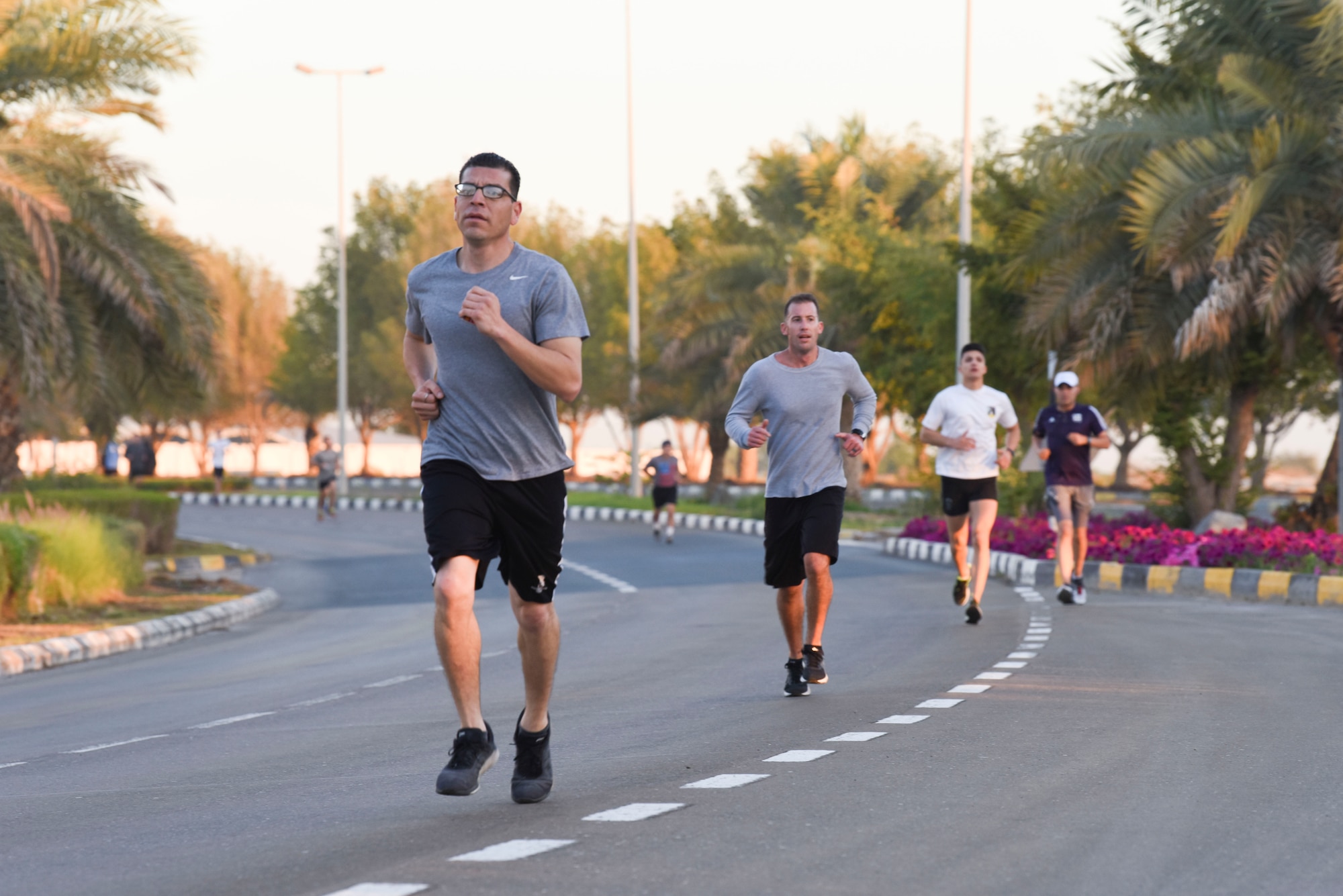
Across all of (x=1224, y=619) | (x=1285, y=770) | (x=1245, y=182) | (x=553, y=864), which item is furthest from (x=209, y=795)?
(x=1245, y=182)

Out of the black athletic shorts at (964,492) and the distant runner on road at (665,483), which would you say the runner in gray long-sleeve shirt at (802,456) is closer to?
the black athletic shorts at (964,492)

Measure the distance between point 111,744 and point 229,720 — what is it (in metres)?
0.94

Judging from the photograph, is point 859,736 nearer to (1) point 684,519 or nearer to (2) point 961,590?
(2) point 961,590

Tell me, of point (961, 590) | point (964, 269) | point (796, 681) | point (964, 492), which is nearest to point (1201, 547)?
point (961, 590)

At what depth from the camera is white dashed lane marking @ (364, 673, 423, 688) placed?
446 inches

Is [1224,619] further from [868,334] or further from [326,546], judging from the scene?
[868,334]

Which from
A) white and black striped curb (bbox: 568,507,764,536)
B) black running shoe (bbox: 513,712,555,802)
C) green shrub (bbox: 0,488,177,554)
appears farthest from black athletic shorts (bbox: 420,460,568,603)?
white and black striped curb (bbox: 568,507,764,536)

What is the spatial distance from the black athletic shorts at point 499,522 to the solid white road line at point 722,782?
2.87 ft

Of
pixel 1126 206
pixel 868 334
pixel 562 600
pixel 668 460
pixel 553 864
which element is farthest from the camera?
pixel 868 334

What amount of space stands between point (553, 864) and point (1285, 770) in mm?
3166

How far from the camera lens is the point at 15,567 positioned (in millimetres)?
16062

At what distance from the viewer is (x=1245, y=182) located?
20312 mm

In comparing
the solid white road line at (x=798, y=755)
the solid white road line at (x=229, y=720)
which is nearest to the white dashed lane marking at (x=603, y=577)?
the solid white road line at (x=229, y=720)

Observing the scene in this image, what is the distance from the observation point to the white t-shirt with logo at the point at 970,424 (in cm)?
1410
